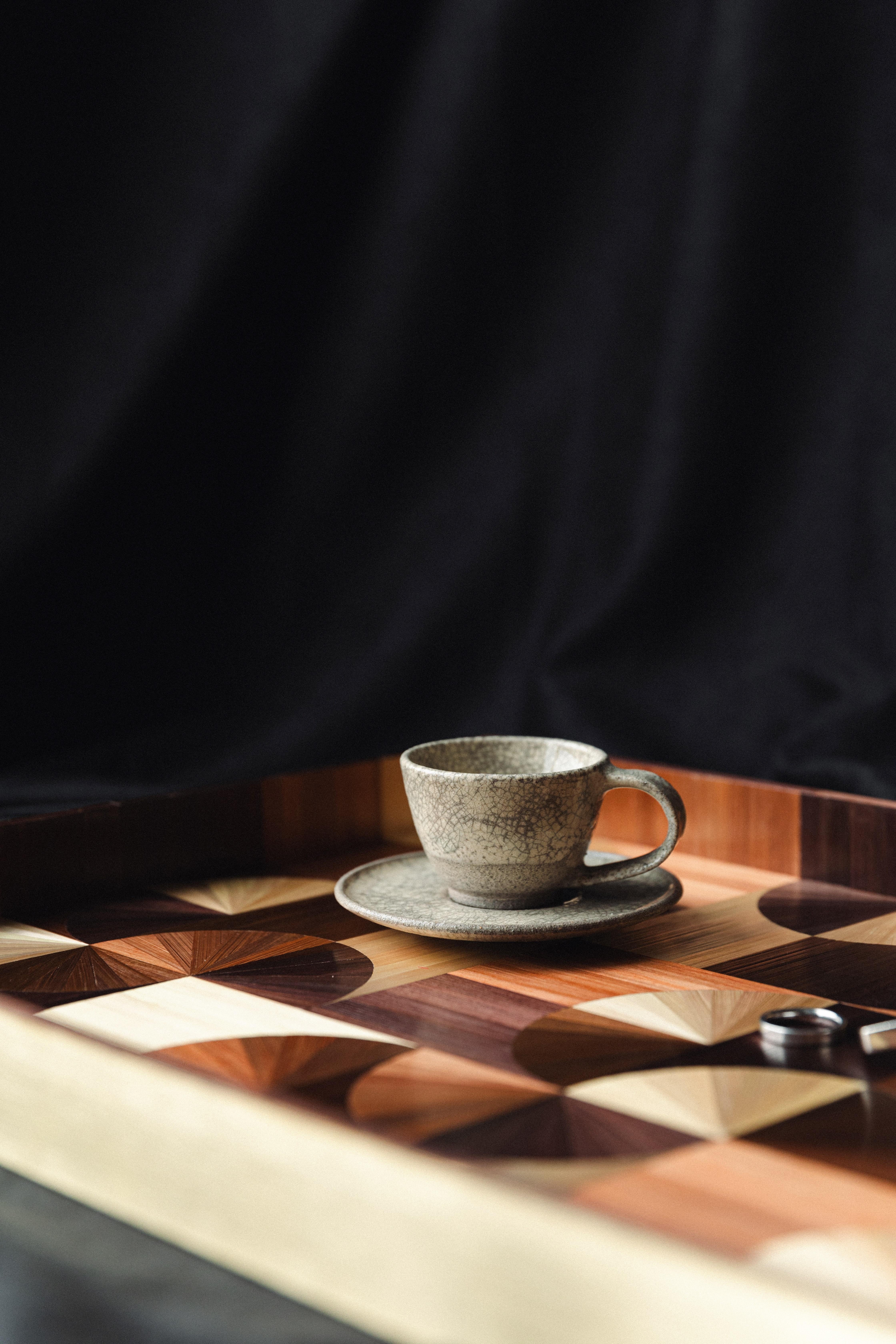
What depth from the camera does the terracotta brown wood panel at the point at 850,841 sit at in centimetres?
63

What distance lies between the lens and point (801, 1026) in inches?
Result: 18.3

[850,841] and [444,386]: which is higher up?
[444,386]

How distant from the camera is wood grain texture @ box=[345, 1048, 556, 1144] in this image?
39 centimetres

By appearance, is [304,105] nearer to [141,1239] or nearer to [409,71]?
[409,71]

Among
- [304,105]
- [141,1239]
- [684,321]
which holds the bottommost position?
[141,1239]

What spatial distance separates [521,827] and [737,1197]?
0.67 feet

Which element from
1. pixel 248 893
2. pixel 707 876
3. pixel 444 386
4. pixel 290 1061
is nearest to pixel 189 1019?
pixel 290 1061

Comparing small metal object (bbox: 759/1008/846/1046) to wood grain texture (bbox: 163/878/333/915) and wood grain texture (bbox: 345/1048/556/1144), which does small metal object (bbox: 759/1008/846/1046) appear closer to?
wood grain texture (bbox: 345/1048/556/1144)

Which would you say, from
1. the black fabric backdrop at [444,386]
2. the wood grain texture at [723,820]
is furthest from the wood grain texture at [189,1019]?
the black fabric backdrop at [444,386]

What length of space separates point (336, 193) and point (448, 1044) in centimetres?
69

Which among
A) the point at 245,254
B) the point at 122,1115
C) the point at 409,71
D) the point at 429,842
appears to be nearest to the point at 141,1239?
the point at 122,1115

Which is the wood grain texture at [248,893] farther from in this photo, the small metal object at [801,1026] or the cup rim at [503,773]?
the small metal object at [801,1026]

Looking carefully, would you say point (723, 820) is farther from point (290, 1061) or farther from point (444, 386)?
point (444, 386)

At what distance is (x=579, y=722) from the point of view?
3.16ft
